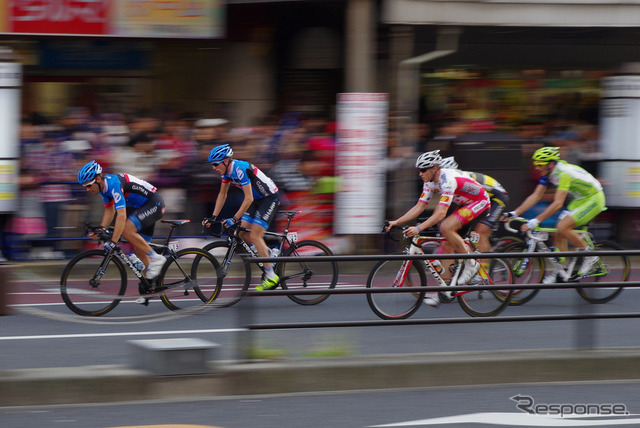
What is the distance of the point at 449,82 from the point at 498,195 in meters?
6.99

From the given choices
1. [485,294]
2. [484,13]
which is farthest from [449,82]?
[485,294]

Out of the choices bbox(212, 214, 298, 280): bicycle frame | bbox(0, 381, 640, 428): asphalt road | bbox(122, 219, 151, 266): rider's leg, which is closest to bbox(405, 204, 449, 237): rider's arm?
bbox(212, 214, 298, 280): bicycle frame

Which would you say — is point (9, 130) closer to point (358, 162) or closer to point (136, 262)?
point (136, 262)

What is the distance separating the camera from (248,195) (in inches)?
452

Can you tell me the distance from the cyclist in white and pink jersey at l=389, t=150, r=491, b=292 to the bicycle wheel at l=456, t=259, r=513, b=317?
201 cm

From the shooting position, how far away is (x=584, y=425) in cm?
630

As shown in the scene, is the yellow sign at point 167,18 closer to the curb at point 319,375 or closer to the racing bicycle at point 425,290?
the racing bicycle at point 425,290

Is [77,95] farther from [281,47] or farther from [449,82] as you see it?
[449,82]

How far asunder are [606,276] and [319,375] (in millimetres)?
2567

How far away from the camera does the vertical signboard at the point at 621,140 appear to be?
1541 cm

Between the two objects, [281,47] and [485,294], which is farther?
[281,47]

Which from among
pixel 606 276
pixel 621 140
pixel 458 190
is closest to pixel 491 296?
pixel 606 276

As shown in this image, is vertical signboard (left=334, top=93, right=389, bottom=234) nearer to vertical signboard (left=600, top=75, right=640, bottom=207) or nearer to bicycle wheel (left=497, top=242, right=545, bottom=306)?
vertical signboard (left=600, top=75, right=640, bottom=207)

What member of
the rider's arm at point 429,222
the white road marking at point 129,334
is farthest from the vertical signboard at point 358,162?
the white road marking at point 129,334
